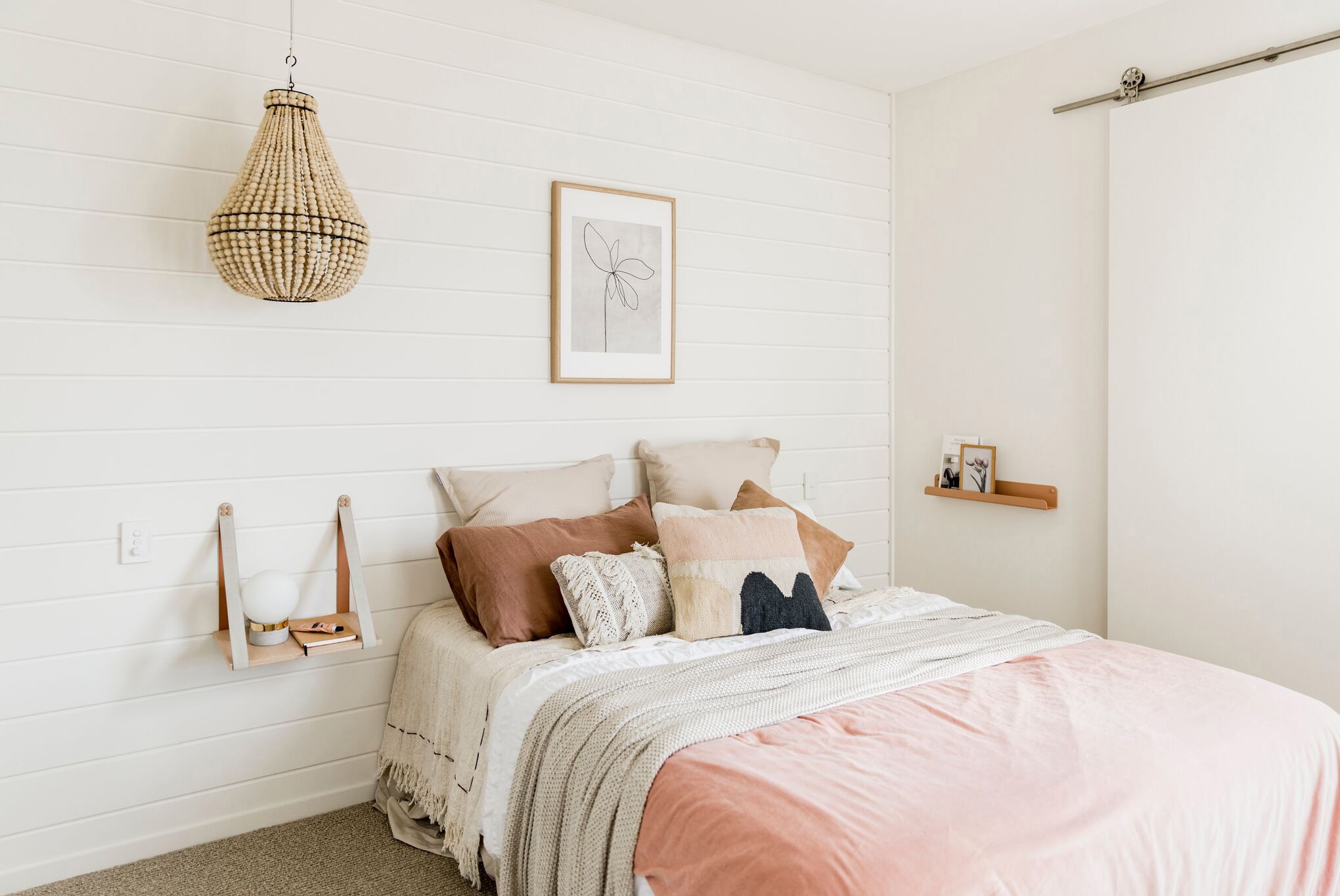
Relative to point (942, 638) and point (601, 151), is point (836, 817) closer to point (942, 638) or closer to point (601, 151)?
point (942, 638)

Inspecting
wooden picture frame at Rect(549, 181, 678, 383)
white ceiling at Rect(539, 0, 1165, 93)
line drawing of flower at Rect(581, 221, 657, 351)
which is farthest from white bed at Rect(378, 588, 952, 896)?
white ceiling at Rect(539, 0, 1165, 93)

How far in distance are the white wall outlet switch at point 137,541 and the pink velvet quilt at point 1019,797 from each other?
5.30 ft

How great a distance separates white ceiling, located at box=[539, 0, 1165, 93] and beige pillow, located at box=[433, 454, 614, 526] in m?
1.59

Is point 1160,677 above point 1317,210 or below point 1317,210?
below

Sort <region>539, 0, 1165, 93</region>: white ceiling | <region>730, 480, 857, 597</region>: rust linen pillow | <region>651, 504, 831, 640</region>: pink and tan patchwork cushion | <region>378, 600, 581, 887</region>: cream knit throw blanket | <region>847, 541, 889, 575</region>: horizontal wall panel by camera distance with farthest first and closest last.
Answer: <region>847, 541, 889, 575</region>: horizontal wall panel → <region>539, 0, 1165, 93</region>: white ceiling → <region>730, 480, 857, 597</region>: rust linen pillow → <region>651, 504, 831, 640</region>: pink and tan patchwork cushion → <region>378, 600, 581, 887</region>: cream knit throw blanket

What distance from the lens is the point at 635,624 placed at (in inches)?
96.0

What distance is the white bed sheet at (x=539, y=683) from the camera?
6.84 feet

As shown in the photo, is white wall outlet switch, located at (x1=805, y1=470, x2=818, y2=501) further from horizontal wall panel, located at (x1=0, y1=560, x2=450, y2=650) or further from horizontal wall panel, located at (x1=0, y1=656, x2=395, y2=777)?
horizontal wall panel, located at (x1=0, y1=656, x2=395, y2=777)

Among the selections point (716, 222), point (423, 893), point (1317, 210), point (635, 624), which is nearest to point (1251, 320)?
point (1317, 210)

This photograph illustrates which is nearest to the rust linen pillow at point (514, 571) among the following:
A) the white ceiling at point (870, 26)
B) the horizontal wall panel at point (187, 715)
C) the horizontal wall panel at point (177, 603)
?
the horizontal wall panel at point (177, 603)

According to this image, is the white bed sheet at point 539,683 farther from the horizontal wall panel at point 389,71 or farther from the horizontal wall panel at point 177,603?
the horizontal wall panel at point 389,71

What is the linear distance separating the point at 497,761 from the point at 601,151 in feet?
6.74

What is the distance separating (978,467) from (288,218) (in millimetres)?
2659

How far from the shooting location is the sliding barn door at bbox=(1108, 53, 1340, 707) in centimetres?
259
